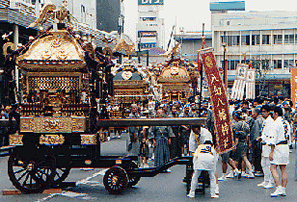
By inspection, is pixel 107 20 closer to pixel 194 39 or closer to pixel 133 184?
pixel 194 39

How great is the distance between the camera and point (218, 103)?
36.2ft

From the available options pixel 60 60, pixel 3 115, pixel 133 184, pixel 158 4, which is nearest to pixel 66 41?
pixel 60 60

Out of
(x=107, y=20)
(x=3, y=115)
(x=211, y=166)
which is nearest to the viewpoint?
(x=211, y=166)

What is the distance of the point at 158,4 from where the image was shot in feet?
515

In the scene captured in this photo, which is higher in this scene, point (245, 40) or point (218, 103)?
point (245, 40)

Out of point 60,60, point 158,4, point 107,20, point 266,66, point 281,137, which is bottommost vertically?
point 281,137

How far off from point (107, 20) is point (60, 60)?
42.9 metres

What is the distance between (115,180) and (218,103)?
2926 millimetres

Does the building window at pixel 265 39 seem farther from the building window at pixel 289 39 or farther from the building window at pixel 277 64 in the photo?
the building window at pixel 277 64

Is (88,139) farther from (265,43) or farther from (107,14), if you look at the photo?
(265,43)

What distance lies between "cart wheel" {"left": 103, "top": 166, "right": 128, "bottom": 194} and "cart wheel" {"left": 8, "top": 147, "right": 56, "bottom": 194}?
114 cm

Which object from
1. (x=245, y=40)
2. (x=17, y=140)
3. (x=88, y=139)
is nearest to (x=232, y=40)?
(x=245, y=40)

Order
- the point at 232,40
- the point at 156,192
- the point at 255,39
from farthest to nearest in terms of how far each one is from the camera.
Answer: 1. the point at 232,40
2. the point at 255,39
3. the point at 156,192

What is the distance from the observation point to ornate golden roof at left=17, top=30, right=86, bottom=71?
32.8ft
